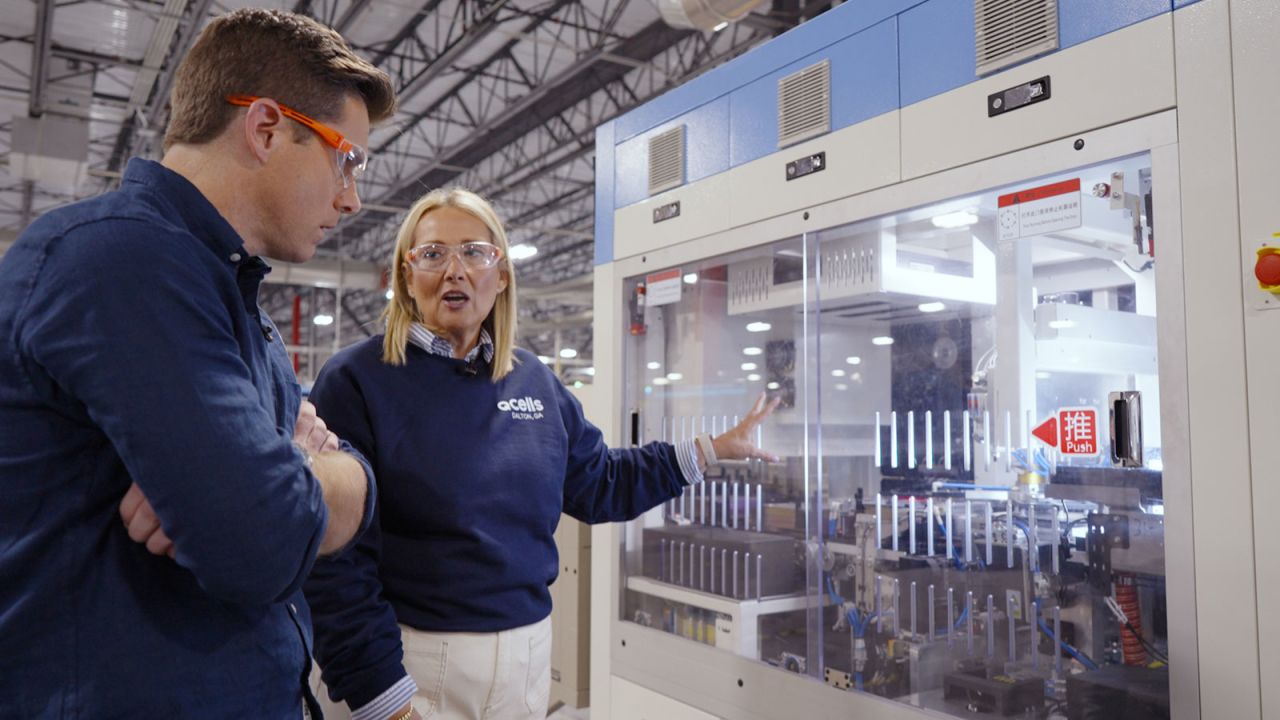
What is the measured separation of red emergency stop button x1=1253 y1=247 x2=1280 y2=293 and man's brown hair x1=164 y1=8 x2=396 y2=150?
1.34 meters

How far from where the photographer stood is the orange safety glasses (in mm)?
1012

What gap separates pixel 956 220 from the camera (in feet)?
6.69

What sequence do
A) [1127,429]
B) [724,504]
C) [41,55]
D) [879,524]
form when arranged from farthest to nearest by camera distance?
[41,55]
[724,504]
[879,524]
[1127,429]

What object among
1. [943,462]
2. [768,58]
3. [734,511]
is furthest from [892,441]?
[768,58]

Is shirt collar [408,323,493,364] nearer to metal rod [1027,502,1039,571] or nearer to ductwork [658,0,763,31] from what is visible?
metal rod [1027,502,1039,571]

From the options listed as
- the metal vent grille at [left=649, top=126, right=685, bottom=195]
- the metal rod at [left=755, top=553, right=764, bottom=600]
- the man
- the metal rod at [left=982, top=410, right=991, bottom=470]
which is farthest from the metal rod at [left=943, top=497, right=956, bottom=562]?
the man

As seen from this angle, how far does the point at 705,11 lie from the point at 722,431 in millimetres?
1360

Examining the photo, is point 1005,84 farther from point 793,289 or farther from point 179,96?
point 179,96

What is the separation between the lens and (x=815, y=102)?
7.16 ft

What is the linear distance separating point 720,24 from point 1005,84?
4.85ft

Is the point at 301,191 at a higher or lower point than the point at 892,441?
higher

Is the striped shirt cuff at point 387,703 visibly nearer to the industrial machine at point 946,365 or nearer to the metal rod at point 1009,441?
the industrial machine at point 946,365

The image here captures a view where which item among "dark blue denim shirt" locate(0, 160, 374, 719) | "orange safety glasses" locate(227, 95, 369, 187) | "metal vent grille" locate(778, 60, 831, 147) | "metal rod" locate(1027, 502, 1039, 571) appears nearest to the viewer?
"dark blue denim shirt" locate(0, 160, 374, 719)

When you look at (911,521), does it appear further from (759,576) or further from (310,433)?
(310,433)
